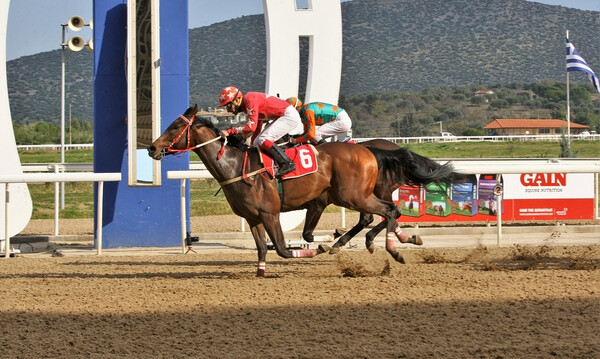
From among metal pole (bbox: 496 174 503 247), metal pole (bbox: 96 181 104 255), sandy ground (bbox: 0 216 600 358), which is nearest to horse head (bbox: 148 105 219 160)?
sandy ground (bbox: 0 216 600 358)

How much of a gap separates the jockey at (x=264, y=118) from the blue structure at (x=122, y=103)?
3158 mm

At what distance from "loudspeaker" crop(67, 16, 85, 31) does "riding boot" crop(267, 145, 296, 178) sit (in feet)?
25.3

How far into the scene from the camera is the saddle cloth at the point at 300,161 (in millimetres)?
7445

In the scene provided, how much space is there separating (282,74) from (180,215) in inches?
89.5

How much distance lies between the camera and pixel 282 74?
10.8 metres

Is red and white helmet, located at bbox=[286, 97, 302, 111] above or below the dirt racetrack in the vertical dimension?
above

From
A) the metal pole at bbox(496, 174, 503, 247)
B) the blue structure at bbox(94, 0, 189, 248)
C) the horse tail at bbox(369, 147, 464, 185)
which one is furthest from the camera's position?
the blue structure at bbox(94, 0, 189, 248)

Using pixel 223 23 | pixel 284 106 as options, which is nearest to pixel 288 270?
pixel 284 106

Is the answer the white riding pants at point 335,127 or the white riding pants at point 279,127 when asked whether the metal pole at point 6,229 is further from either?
the white riding pants at point 335,127

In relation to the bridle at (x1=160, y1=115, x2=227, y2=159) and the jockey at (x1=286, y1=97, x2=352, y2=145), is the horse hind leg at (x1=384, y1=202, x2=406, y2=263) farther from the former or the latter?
the bridle at (x1=160, y1=115, x2=227, y2=159)

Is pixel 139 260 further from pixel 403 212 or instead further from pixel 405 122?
pixel 405 122

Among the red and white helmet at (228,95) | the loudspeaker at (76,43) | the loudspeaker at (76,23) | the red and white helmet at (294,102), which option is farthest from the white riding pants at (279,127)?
the loudspeaker at (76,43)

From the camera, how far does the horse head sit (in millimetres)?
7191

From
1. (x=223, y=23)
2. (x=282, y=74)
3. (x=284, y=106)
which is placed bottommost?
(x=284, y=106)
